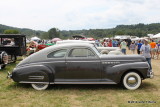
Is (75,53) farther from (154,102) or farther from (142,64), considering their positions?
(154,102)

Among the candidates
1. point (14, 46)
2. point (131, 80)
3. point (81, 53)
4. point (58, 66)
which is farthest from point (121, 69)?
point (14, 46)

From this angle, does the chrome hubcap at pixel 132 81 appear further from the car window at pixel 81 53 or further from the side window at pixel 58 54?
the side window at pixel 58 54

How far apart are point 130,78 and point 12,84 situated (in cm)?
414

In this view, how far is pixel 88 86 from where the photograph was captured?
24.7 ft

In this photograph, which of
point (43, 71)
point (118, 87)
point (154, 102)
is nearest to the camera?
point (154, 102)

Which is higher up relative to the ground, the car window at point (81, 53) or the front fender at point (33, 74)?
the car window at point (81, 53)

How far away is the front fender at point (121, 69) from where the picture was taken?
22.3 feet

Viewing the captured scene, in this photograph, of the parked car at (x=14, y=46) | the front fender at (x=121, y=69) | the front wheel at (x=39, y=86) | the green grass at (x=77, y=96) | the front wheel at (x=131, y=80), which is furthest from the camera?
the parked car at (x=14, y=46)

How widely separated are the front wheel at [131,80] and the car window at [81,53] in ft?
4.26

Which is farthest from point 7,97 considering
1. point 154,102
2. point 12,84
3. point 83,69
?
point 154,102

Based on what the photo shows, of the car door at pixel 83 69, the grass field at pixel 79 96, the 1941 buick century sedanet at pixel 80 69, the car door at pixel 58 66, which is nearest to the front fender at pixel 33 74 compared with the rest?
the 1941 buick century sedanet at pixel 80 69

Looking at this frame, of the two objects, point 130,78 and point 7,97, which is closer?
point 7,97

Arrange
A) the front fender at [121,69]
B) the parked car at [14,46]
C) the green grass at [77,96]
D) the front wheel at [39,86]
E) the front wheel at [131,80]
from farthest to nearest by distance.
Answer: the parked car at [14,46] < the front wheel at [39,86] < the front wheel at [131,80] < the front fender at [121,69] < the green grass at [77,96]

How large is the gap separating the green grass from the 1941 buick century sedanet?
12.4 inches
